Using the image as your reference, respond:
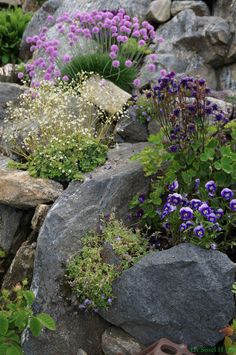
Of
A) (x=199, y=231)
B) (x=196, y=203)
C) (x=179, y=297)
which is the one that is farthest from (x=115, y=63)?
(x=179, y=297)

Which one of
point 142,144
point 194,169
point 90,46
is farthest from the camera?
point 90,46

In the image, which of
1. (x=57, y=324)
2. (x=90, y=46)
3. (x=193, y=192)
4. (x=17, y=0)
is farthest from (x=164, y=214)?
(x=17, y=0)

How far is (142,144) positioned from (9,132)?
1.57 metres

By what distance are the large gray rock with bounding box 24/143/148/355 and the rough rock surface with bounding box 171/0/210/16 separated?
5.08m

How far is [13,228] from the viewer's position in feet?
16.2

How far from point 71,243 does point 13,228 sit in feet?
3.34

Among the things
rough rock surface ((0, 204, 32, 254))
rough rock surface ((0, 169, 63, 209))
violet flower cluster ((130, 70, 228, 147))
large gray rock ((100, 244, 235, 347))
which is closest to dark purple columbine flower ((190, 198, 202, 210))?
large gray rock ((100, 244, 235, 347))

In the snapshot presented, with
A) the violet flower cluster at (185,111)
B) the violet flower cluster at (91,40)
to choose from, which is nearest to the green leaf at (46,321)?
the violet flower cluster at (185,111)

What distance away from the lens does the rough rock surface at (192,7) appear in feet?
28.6

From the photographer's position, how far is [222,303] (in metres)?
3.61

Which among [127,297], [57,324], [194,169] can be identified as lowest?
[57,324]

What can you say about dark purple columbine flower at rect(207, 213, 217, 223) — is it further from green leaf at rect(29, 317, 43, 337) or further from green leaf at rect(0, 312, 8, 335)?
green leaf at rect(0, 312, 8, 335)

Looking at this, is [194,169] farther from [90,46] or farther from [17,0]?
[17,0]

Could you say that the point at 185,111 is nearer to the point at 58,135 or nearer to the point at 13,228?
the point at 58,135
